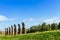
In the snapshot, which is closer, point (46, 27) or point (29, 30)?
point (46, 27)

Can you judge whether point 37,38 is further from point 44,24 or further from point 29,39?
point 44,24

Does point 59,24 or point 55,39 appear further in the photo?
point 59,24

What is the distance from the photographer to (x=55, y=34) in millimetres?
29719

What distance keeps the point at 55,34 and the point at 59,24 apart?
30.9 m

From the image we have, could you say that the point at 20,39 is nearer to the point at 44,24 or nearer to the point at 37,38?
the point at 37,38

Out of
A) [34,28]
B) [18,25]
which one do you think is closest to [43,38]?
[18,25]

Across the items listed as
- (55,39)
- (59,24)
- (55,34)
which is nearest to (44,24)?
(59,24)

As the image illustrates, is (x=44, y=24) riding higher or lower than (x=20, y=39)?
higher

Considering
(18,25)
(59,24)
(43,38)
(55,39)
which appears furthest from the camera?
(59,24)

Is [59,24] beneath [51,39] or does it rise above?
above

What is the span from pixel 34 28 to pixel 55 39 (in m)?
44.2

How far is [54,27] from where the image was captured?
6056 cm

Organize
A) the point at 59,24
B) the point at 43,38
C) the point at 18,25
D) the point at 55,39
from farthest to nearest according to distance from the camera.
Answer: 1. the point at 59,24
2. the point at 18,25
3. the point at 43,38
4. the point at 55,39

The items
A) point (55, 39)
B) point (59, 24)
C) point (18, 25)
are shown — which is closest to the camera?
point (55, 39)
